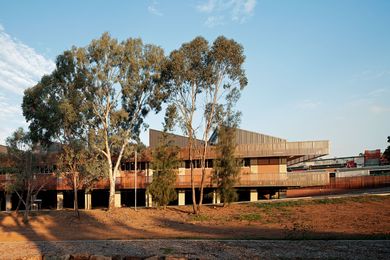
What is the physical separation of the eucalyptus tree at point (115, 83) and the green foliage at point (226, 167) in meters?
6.80

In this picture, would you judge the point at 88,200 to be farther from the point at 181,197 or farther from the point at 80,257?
the point at 80,257

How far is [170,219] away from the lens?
30.8m

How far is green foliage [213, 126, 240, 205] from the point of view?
34.0 meters

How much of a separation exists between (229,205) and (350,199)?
33.1 ft

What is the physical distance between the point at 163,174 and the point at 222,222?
29.4 ft

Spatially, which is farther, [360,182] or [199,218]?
[360,182]

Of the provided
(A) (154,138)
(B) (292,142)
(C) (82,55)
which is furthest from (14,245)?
(A) (154,138)

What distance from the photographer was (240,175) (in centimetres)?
3825

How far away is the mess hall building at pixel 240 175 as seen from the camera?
3897 centimetres

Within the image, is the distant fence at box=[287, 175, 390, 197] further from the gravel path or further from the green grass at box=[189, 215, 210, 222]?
the gravel path

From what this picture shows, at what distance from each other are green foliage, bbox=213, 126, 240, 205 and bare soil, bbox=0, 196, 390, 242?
129 centimetres

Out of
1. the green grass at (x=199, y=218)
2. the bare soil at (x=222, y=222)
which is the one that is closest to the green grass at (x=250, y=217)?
the bare soil at (x=222, y=222)

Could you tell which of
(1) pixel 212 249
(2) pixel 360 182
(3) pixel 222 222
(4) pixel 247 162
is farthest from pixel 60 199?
(1) pixel 212 249

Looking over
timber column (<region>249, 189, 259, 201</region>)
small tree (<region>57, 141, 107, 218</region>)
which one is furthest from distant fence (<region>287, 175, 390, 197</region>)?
small tree (<region>57, 141, 107, 218</region>)
